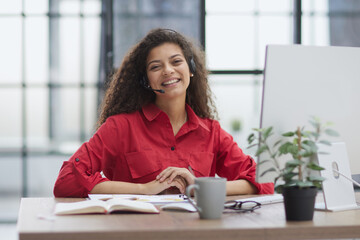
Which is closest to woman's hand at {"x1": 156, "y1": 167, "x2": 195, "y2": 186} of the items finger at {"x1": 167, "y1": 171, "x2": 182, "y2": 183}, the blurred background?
finger at {"x1": 167, "y1": 171, "x2": 182, "y2": 183}

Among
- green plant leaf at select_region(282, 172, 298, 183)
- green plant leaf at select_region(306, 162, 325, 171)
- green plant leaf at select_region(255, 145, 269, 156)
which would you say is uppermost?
green plant leaf at select_region(255, 145, 269, 156)

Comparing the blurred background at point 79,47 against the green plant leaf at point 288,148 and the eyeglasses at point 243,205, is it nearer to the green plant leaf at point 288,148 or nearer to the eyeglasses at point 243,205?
the eyeglasses at point 243,205

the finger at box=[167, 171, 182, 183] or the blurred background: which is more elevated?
the blurred background

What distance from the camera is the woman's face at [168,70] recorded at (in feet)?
6.93

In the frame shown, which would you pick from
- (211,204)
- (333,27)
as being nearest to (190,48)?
(211,204)

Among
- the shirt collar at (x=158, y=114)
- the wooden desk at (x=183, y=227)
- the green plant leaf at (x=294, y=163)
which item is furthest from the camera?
the shirt collar at (x=158, y=114)

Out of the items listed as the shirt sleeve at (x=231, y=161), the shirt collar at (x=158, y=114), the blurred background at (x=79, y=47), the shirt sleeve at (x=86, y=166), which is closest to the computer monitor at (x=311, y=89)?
the shirt sleeve at (x=231, y=161)

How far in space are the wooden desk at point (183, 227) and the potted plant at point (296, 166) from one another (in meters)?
0.04

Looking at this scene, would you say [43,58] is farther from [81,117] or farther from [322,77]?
[322,77]

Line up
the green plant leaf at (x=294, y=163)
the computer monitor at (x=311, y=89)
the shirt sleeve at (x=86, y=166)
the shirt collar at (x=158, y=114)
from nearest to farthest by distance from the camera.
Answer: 1. the green plant leaf at (x=294, y=163)
2. the computer monitor at (x=311, y=89)
3. the shirt sleeve at (x=86, y=166)
4. the shirt collar at (x=158, y=114)

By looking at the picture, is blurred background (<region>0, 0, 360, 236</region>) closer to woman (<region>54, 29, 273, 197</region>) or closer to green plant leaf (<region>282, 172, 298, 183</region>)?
woman (<region>54, 29, 273, 197</region>)

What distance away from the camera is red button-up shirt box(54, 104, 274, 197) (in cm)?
207

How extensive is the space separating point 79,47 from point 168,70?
235cm

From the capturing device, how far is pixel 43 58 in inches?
167
